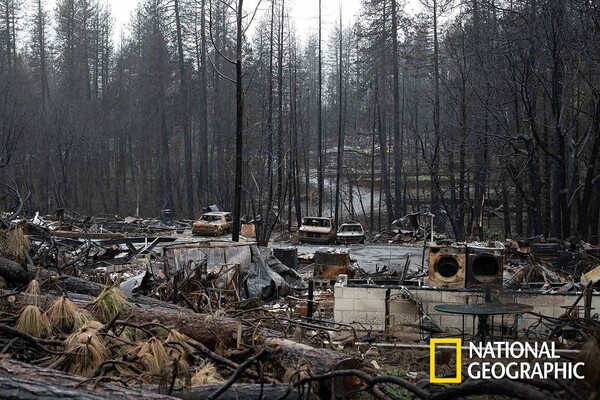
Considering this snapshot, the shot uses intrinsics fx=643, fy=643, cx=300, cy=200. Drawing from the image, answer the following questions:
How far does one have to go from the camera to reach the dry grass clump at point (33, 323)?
610cm

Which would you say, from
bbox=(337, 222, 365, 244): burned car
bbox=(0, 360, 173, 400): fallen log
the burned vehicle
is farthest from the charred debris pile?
bbox=(337, 222, 365, 244): burned car

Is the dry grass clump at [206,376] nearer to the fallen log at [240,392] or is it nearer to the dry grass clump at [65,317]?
the fallen log at [240,392]

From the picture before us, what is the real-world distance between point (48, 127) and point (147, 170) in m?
10.5

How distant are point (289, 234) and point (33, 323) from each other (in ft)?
93.6

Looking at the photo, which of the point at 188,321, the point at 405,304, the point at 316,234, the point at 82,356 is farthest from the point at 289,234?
the point at 82,356

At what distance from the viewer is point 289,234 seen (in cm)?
3459

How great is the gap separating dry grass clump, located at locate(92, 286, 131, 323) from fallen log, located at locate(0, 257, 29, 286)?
95.2 inches

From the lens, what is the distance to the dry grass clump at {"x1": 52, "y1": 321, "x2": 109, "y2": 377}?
5.32m

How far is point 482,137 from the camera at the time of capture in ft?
91.0

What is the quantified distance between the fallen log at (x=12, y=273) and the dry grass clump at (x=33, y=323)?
9.09 feet

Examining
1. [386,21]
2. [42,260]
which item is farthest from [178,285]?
[386,21]

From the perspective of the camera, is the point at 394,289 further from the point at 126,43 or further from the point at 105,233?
the point at 126,43

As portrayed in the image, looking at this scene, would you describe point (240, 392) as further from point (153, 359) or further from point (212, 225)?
point (212, 225)

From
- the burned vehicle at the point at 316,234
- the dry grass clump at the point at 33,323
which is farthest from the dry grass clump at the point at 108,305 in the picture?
the burned vehicle at the point at 316,234
